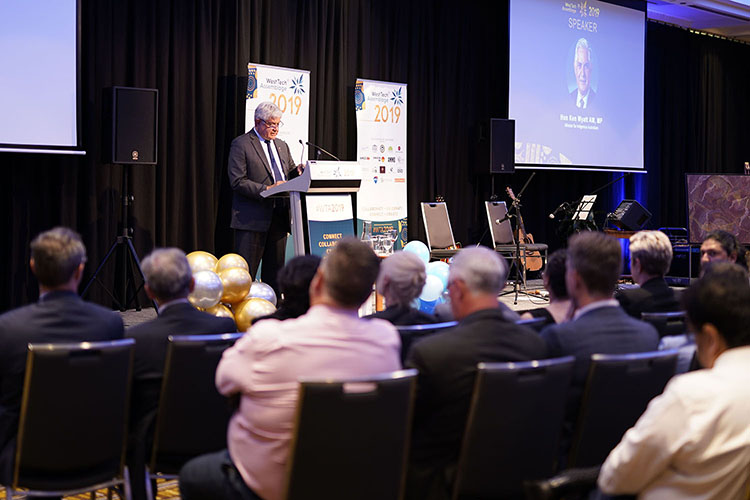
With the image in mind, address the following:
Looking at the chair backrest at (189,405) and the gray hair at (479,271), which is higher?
the gray hair at (479,271)

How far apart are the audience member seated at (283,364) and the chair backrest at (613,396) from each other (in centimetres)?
63

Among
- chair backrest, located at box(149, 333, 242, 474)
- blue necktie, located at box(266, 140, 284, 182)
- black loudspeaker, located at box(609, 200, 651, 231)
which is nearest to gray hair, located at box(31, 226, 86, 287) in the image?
chair backrest, located at box(149, 333, 242, 474)

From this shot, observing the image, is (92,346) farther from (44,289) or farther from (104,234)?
(104,234)

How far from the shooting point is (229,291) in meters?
5.73

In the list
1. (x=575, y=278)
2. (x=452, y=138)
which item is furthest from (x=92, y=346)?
(x=452, y=138)

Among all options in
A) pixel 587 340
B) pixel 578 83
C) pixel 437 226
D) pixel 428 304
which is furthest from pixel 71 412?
pixel 578 83

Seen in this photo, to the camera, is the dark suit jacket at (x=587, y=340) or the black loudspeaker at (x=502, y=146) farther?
the black loudspeaker at (x=502, y=146)

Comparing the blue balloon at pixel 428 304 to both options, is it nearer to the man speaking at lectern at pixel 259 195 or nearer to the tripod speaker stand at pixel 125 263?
the man speaking at lectern at pixel 259 195

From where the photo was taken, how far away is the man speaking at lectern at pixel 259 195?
6703 millimetres

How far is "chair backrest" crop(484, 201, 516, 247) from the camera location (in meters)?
9.48

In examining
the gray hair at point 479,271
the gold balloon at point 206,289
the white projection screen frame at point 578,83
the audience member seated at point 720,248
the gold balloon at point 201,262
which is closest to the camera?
the gray hair at point 479,271

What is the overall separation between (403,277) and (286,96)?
5.20 meters

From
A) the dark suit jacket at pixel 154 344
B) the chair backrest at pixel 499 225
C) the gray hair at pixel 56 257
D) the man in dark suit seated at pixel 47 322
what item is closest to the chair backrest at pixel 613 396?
the dark suit jacket at pixel 154 344

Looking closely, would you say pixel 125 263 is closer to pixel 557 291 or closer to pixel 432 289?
pixel 432 289
